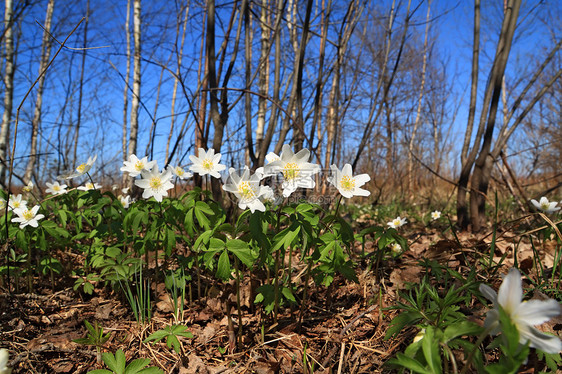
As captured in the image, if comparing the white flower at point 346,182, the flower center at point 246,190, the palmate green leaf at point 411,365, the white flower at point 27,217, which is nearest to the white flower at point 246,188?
the flower center at point 246,190

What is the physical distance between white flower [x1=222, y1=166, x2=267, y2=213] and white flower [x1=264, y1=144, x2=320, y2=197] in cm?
7

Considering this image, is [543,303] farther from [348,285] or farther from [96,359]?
[96,359]

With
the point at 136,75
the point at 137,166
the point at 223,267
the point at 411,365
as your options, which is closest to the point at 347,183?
the point at 223,267

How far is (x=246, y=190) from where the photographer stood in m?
1.27

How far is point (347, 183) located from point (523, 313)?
0.73m

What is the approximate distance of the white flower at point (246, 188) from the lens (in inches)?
47.6

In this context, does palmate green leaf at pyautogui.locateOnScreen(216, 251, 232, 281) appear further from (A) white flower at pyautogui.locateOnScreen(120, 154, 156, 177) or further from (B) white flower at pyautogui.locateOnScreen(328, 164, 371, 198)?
(A) white flower at pyautogui.locateOnScreen(120, 154, 156, 177)

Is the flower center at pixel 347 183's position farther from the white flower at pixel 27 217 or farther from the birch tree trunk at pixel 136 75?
the birch tree trunk at pixel 136 75

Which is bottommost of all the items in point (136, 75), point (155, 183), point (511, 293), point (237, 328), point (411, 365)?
point (237, 328)

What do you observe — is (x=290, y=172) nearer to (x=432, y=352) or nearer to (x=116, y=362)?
(x=432, y=352)

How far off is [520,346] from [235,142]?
376cm

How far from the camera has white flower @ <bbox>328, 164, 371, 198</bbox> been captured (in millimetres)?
1273

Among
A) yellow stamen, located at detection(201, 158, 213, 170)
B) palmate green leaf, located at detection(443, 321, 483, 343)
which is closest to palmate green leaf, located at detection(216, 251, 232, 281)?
yellow stamen, located at detection(201, 158, 213, 170)

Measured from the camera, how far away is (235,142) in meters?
4.20
